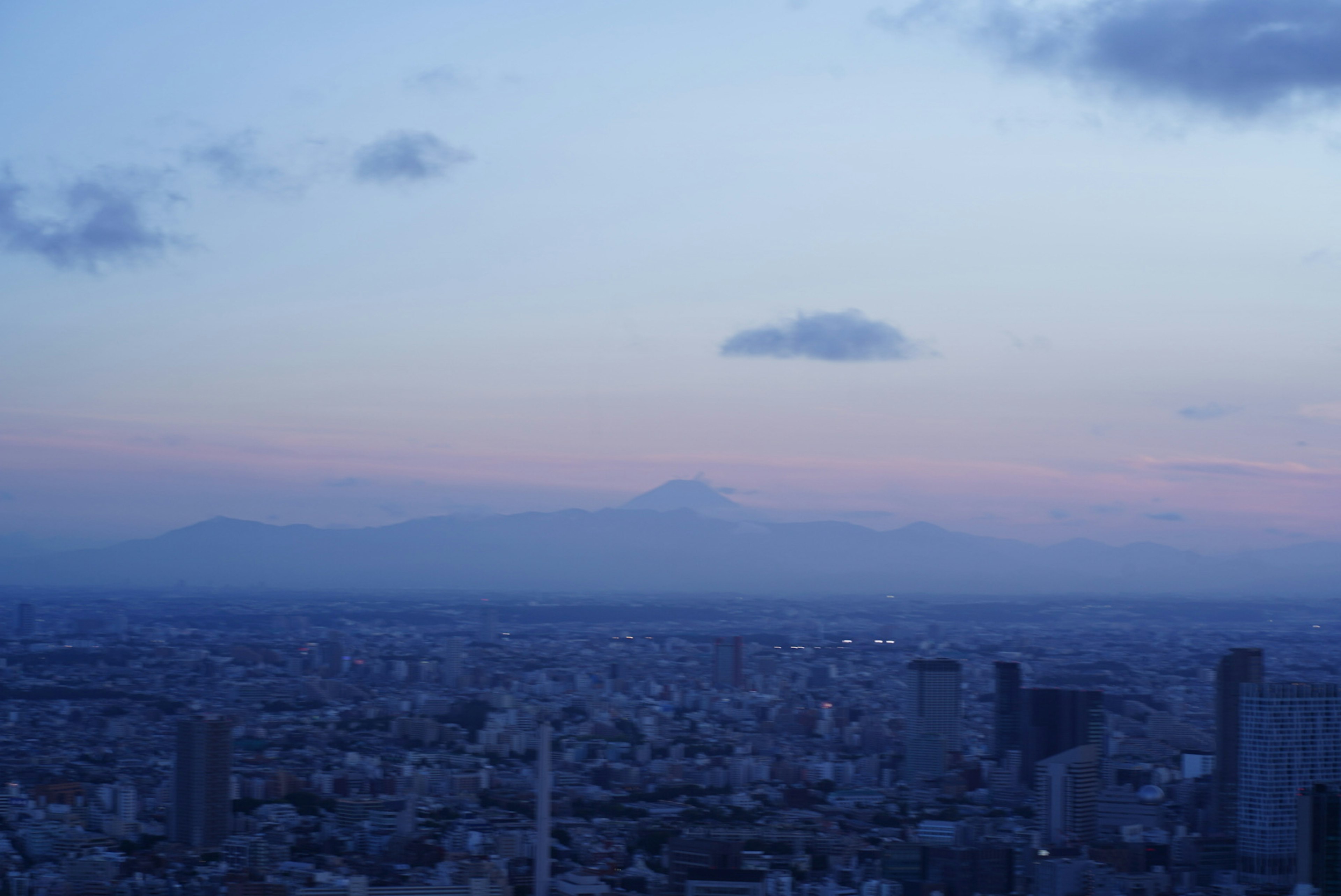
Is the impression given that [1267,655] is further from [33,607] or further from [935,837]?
[33,607]

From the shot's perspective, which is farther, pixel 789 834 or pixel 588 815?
pixel 588 815

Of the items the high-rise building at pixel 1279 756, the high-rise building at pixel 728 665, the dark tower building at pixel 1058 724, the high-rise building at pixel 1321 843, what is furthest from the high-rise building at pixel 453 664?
the high-rise building at pixel 1321 843

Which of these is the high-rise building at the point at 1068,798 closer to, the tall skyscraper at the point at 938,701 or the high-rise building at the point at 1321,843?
the high-rise building at the point at 1321,843

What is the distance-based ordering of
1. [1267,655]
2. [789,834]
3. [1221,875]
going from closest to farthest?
[1221,875] → [789,834] → [1267,655]

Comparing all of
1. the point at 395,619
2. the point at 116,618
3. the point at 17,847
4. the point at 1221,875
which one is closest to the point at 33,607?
the point at 116,618

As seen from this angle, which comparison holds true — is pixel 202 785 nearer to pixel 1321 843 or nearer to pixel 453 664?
pixel 1321 843

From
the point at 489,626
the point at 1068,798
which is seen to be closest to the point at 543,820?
the point at 1068,798
